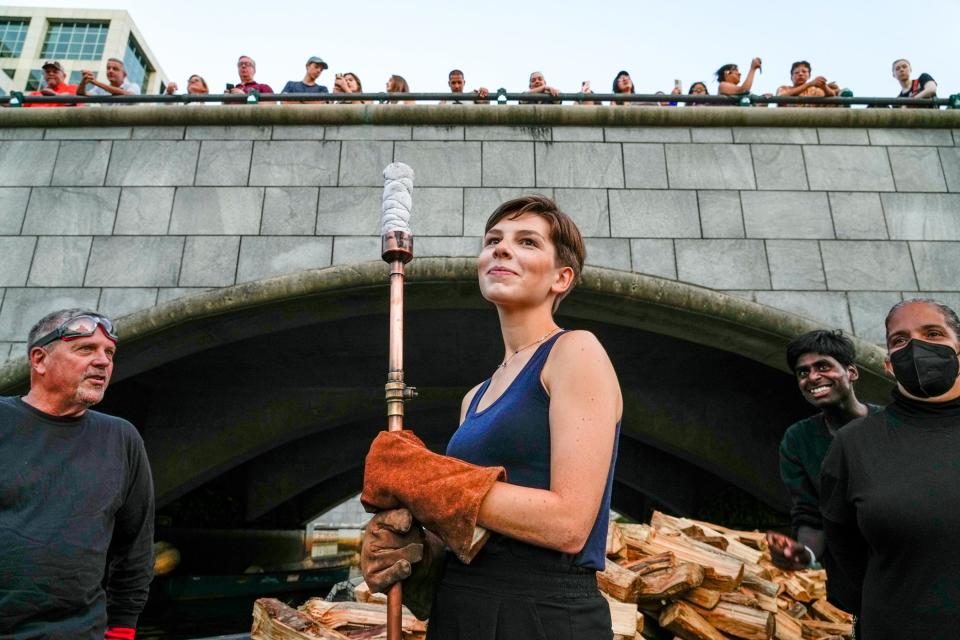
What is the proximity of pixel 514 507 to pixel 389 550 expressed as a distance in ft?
1.24

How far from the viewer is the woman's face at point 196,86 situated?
757 cm

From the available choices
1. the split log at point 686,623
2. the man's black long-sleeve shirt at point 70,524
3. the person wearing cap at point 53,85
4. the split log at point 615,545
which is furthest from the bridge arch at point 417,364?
the man's black long-sleeve shirt at point 70,524

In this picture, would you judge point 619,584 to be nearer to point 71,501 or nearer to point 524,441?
point 524,441

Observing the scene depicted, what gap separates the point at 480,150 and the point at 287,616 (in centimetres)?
485

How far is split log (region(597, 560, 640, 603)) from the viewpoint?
12.8 ft

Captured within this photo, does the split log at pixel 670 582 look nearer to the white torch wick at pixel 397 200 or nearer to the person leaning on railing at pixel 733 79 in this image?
A: the white torch wick at pixel 397 200

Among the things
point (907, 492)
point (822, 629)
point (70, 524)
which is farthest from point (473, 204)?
point (907, 492)

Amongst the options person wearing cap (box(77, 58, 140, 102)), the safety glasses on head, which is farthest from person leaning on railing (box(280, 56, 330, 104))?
the safety glasses on head

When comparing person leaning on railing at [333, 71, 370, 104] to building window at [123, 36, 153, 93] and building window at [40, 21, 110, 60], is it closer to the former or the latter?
building window at [123, 36, 153, 93]

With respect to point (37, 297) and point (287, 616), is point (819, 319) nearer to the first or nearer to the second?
point (287, 616)

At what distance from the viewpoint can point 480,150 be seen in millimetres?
6812

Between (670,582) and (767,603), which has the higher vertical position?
(670,582)

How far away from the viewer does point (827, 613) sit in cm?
505

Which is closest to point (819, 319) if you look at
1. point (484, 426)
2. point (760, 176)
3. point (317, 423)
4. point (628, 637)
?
point (760, 176)
